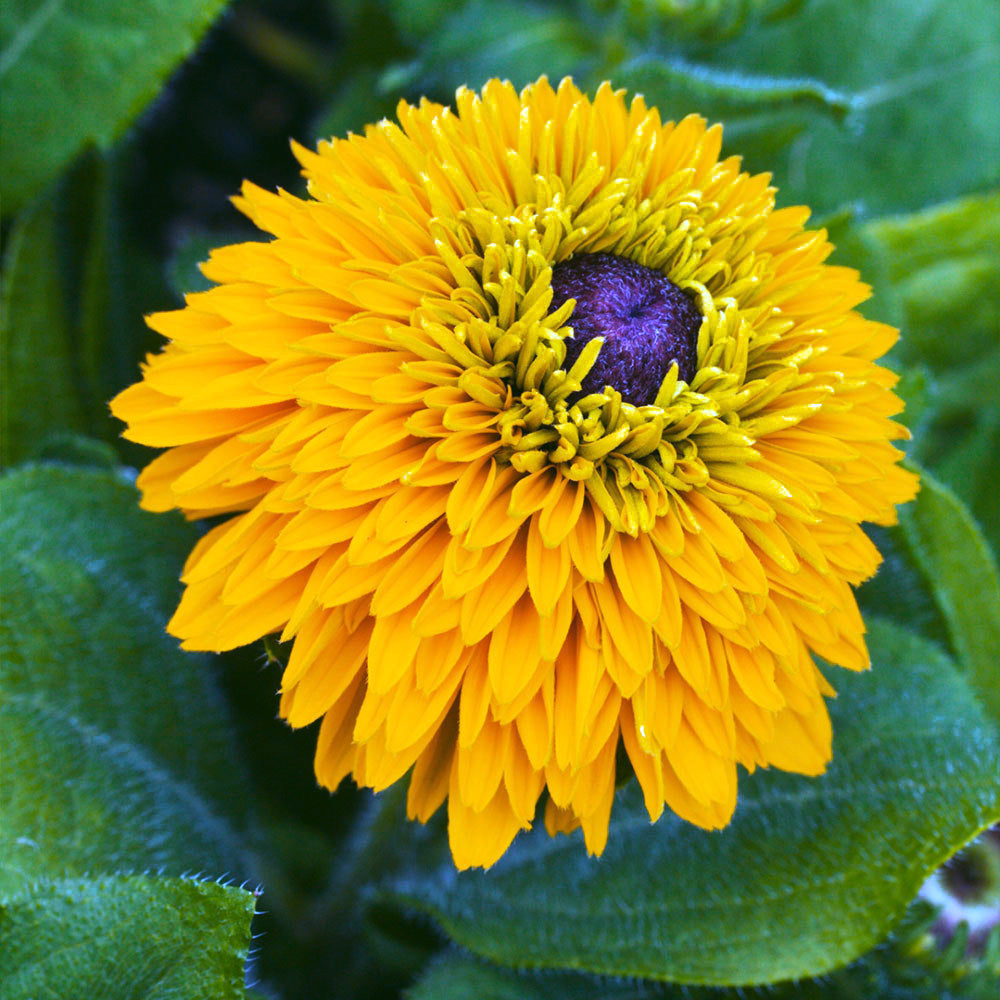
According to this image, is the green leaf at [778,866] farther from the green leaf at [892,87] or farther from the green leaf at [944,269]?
the green leaf at [892,87]

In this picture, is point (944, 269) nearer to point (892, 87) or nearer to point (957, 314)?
point (957, 314)

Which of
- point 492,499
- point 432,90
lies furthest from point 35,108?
point 492,499

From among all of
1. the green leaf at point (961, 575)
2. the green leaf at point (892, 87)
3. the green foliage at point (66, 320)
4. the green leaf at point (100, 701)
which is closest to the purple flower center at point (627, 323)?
the green leaf at point (961, 575)

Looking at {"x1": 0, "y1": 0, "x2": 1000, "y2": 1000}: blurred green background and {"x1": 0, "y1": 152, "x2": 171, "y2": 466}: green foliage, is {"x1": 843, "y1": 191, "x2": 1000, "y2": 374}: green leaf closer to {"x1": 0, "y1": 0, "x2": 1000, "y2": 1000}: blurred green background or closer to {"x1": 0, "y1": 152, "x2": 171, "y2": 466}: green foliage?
{"x1": 0, "y1": 0, "x2": 1000, "y2": 1000}: blurred green background

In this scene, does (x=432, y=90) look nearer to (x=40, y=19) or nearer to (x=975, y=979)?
(x=40, y=19)

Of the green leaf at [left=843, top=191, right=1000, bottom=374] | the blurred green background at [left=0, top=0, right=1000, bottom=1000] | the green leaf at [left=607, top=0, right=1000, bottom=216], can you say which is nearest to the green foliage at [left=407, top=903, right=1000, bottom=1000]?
the blurred green background at [left=0, top=0, right=1000, bottom=1000]

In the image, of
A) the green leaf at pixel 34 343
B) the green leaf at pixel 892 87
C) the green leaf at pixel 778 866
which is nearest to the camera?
the green leaf at pixel 778 866

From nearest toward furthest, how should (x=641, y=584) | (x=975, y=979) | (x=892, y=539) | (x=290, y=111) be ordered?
(x=641, y=584) → (x=975, y=979) → (x=892, y=539) → (x=290, y=111)
